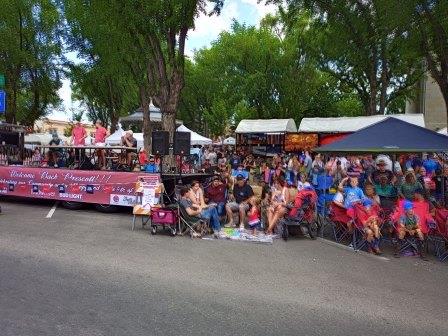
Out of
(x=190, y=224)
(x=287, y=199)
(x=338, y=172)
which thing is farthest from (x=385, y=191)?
(x=190, y=224)

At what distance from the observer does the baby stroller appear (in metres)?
10.4

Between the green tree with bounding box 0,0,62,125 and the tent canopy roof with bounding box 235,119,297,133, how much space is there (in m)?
12.2

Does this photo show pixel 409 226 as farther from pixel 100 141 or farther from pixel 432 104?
pixel 432 104

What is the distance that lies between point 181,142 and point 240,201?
2.58 m

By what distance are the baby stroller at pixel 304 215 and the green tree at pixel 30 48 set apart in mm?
21278

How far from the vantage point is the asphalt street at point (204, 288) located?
487 cm

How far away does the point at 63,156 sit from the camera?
50.4 ft

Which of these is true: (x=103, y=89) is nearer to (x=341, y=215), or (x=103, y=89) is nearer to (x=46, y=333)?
(x=341, y=215)

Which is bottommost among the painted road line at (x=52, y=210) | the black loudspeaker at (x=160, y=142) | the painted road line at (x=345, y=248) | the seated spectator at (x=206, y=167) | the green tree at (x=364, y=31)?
the painted road line at (x=345, y=248)

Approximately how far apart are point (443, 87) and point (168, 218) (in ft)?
30.6

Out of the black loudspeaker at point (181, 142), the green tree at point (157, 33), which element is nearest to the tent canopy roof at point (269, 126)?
the green tree at point (157, 33)

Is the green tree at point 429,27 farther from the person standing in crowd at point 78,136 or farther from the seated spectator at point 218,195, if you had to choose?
the person standing in crowd at point 78,136

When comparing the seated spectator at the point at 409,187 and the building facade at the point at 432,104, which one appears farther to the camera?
the building facade at the point at 432,104

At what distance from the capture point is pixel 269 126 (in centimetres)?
2820
